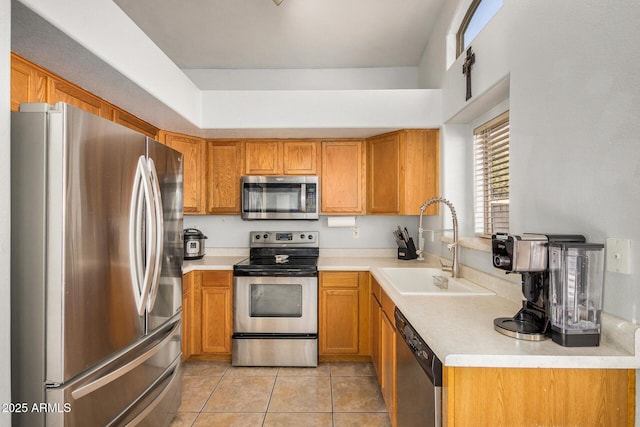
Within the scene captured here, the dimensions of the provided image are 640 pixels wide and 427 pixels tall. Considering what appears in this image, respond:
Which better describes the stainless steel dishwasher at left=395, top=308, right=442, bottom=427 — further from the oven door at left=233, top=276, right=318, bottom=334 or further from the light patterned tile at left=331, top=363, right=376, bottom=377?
the oven door at left=233, top=276, right=318, bottom=334

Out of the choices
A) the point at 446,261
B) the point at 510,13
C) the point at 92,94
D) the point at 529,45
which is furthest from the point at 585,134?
the point at 92,94

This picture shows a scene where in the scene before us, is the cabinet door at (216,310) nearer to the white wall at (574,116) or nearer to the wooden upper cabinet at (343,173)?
the wooden upper cabinet at (343,173)

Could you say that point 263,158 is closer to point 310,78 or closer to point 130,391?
point 310,78

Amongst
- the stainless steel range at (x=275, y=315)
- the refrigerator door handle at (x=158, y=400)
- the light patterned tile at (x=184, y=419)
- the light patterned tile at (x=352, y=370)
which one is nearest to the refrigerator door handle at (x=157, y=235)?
the refrigerator door handle at (x=158, y=400)

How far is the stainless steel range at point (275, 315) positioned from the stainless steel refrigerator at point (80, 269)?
1.17m

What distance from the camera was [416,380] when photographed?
1.33m

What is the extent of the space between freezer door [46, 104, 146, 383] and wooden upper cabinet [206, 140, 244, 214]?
1.65 meters

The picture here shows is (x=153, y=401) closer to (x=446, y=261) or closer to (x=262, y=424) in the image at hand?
(x=262, y=424)

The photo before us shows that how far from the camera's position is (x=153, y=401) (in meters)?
1.71

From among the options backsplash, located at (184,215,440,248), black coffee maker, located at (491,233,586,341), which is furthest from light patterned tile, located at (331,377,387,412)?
black coffee maker, located at (491,233,586,341)

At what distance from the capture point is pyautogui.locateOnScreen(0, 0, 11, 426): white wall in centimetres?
105

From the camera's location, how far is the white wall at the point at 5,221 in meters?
1.05

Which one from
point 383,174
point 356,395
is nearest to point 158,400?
point 356,395

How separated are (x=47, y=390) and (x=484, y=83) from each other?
2506 millimetres
